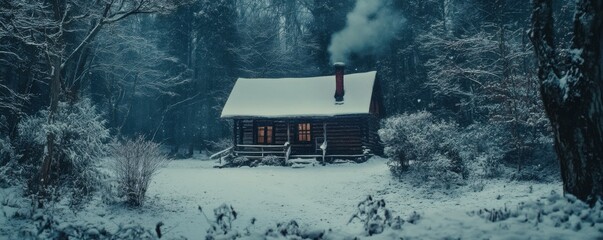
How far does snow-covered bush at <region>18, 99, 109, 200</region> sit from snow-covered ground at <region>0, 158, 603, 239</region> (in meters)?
0.88

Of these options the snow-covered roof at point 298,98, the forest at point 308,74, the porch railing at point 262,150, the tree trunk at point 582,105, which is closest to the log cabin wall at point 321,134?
the porch railing at point 262,150

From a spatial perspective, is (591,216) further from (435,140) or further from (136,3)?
(136,3)

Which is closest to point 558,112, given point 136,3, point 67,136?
point 136,3

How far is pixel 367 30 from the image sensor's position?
116ft

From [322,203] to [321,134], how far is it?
1208 centimetres

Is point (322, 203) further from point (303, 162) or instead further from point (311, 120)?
point (311, 120)

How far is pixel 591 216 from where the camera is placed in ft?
19.6

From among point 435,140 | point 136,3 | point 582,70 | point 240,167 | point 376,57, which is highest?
point 376,57

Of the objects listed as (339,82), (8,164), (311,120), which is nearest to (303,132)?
(311,120)

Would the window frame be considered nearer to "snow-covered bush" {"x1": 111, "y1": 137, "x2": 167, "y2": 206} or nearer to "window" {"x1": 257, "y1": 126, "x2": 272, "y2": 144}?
"window" {"x1": 257, "y1": 126, "x2": 272, "y2": 144}

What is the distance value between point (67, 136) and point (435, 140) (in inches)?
523

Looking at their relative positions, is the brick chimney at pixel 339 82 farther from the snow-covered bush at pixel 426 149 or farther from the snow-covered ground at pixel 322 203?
the snow-covered bush at pixel 426 149

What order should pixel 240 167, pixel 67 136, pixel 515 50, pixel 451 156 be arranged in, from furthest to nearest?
pixel 240 167
pixel 515 50
pixel 451 156
pixel 67 136

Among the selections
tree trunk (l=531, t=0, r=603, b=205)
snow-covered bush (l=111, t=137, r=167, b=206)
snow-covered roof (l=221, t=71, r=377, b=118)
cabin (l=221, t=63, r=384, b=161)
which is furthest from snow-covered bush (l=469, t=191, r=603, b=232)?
snow-covered roof (l=221, t=71, r=377, b=118)
